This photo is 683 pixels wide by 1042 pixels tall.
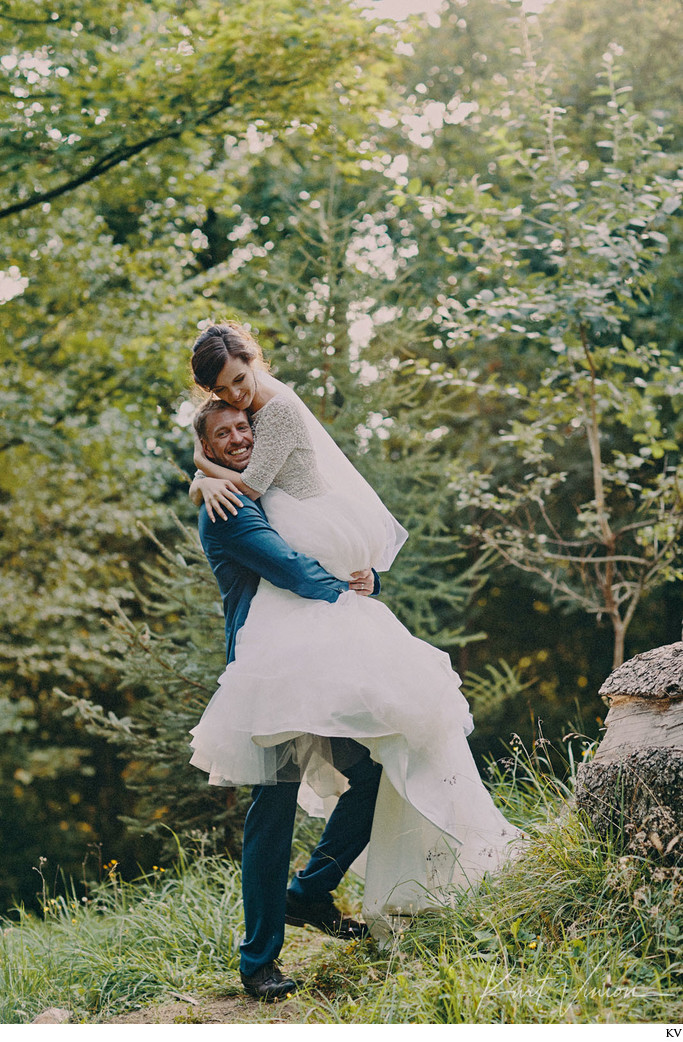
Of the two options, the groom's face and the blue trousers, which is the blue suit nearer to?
the blue trousers

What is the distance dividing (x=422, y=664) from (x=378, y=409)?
8.07 ft

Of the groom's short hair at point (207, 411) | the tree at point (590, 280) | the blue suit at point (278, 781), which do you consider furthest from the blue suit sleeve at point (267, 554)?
the tree at point (590, 280)

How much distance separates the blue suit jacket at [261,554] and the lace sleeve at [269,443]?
0.07 metres

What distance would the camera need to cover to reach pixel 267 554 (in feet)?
8.16

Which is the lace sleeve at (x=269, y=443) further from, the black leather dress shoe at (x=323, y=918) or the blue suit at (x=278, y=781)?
the black leather dress shoe at (x=323, y=918)

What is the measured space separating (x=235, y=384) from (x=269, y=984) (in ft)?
5.45

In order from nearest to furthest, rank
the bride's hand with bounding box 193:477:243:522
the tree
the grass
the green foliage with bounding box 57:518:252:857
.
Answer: the grass → the bride's hand with bounding box 193:477:243:522 → the tree → the green foliage with bounding box 57:518:252:857

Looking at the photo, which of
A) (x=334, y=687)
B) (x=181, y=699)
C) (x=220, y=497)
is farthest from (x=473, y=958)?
(x=181, y=699)

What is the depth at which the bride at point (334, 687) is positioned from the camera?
2.41 metres

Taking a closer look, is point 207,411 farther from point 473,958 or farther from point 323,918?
point 473,958

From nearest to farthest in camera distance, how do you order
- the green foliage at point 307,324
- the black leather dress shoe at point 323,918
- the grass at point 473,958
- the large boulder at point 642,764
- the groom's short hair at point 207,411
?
the grass at point 473,958 < the large boulder at point 642,764 < the groom's short hair at point 207,411 < the black leather dress shoe at point 323,918 < the green foliage at point 307,324

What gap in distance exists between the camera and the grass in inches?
84.9

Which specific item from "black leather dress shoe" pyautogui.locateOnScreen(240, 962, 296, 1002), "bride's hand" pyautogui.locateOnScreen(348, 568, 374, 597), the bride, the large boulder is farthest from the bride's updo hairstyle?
"black leather dress shoe" pyautogui.locateOnScreen(240, 962, 296, 1002)

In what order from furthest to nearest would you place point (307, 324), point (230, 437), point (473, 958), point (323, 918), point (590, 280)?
point (307, 324)
point (590, 280)
point (323, 918)
point (230, 437)
point (473, 958)
